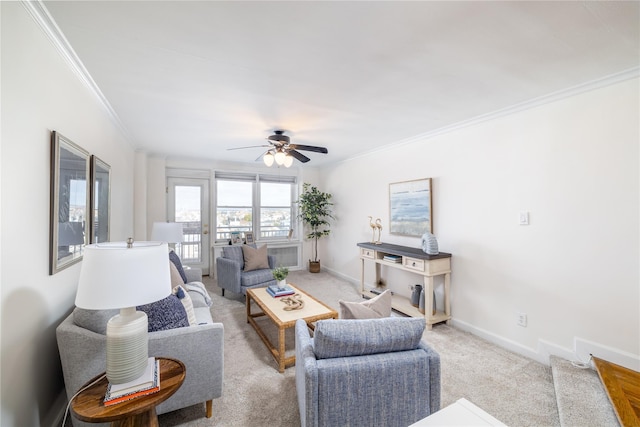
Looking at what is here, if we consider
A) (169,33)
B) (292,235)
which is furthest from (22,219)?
(292,235)

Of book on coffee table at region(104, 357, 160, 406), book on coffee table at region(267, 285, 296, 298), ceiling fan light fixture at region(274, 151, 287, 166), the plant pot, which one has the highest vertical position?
ceiling fan light fixture at region(274, 151, 287, 166)

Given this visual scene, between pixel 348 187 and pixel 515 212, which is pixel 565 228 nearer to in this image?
pixel 515 212

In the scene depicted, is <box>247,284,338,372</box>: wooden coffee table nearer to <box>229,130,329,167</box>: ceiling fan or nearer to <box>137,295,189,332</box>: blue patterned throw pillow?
<box>137,295,189,332</box>: blue patterned throw pillow

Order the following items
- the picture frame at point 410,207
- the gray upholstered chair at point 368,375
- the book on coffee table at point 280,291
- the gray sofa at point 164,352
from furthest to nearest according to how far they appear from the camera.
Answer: the picture frame at point 410,207 < the book on coffee table at point 280,291 < the gray sofa at point 164,352 < the gray upholstered chair at point 368,375

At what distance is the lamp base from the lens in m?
1.26

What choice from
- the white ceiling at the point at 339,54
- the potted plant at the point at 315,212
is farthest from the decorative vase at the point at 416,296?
the potted plant at the point at 315,212

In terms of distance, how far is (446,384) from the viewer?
2139mm

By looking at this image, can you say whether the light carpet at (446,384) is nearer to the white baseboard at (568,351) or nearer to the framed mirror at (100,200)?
the white baseboard at (568,351)

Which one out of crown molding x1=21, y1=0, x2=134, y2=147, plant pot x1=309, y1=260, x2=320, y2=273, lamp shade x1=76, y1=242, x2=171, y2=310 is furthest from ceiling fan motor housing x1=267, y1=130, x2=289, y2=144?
plant pot x1=309, y1=260, x2=320, y2=273

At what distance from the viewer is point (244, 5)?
1334 mm

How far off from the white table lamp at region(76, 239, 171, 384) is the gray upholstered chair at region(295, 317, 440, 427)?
823mm

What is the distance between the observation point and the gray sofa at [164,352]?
147 cm

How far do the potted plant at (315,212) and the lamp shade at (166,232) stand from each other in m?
2.56

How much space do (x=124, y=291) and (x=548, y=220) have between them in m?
3.16
